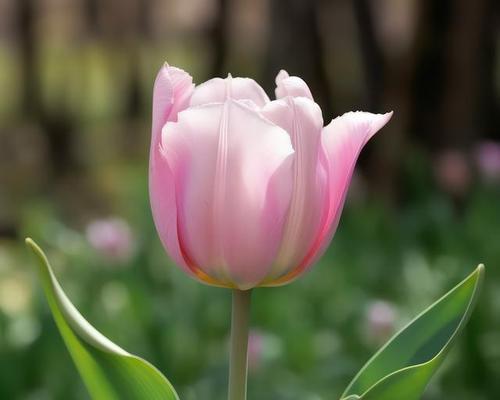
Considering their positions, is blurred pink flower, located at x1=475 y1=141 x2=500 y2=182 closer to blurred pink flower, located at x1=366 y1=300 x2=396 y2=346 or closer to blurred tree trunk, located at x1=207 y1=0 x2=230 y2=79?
blurred pink flower, located at x1=366 y1=300 x2=396 y2=346

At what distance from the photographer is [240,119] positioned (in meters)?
0.85

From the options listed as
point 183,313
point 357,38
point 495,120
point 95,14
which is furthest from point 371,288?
point 95,14

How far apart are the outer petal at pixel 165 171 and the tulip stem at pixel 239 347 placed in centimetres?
4

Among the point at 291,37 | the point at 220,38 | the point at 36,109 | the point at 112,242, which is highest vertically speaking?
the point at 291,37

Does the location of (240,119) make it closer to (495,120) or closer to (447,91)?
(447,91)

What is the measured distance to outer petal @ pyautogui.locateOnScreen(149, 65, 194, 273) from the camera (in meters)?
0.86

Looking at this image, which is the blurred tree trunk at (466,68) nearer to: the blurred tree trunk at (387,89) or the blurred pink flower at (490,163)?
the blurred tree trunk at (387,89)

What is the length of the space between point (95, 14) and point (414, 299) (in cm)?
639

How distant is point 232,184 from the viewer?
0.85m

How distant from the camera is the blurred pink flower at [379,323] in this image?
245 cm

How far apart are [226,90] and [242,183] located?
0.10m

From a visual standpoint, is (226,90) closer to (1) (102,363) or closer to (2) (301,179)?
(2) (301,179)

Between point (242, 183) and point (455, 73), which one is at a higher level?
point (242, 183)

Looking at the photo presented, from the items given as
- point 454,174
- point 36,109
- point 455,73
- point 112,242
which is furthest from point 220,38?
point 112,242
